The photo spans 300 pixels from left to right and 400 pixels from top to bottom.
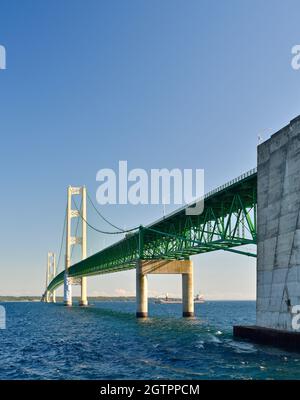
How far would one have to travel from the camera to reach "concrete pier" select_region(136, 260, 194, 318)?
256ft

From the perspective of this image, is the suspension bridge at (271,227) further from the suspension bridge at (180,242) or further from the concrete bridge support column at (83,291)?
the concrete bridge support column at (83,291)

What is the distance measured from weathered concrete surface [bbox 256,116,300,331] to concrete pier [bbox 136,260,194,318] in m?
39.3

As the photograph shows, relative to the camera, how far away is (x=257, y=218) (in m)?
41.0

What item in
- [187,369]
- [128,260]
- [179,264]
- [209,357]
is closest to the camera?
[187,369]

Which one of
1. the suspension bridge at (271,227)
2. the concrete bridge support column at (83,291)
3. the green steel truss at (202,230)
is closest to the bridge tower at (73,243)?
the concrete bridge support column at (83,291)

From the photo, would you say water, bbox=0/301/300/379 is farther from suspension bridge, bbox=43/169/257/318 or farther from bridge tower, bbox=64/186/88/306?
bridge tower, bbox=64/186/88/306

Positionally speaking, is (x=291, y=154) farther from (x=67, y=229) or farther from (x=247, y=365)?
(x=67, y=229)

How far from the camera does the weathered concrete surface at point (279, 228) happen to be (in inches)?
1345

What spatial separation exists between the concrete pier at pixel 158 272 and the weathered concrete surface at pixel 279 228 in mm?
39324

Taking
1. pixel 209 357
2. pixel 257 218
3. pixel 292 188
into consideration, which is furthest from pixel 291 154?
pixel 209 357

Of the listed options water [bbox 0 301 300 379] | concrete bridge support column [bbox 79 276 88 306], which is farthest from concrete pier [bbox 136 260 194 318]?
concrete bridge support column [bbox 79 276 88 306]

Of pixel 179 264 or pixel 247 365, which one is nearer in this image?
pixel 247 365

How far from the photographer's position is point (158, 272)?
259 feet
